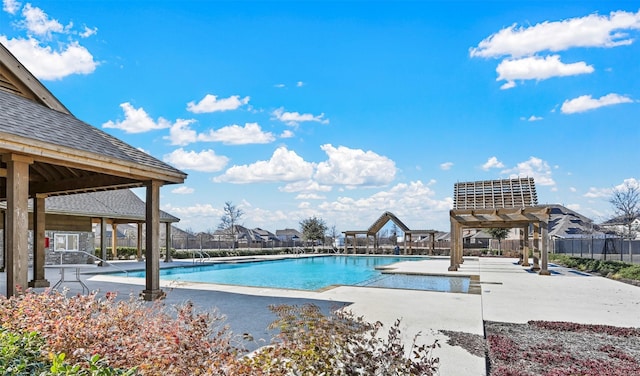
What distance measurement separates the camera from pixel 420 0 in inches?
463

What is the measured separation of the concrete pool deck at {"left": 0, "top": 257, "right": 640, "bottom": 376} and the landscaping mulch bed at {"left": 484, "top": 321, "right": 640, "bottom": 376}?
12.4 inches

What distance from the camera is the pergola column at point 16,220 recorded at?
668cm

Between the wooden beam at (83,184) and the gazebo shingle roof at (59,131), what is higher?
the gazebo shingle roof at (59,131)

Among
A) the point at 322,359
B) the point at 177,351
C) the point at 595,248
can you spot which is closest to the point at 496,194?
the point at 595,248

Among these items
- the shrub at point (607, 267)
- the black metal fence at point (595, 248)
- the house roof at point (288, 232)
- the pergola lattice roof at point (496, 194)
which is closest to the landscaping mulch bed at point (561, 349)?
the shrub at point (607, 267)

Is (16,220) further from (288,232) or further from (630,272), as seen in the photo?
(288,232)

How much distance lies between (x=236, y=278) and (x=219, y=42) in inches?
353

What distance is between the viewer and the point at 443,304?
8977 millimetres

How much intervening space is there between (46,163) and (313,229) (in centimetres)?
3386

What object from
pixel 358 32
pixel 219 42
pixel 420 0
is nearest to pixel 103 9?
pixel 219 42

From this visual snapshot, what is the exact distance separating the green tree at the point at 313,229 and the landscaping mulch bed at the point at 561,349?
35.1 m

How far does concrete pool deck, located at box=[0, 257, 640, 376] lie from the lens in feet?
20.9

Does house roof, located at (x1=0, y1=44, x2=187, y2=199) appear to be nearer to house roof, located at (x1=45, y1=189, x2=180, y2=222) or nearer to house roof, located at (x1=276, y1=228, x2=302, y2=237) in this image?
house roof, located at (x1=45, y1=189, x2=180, y2=222)

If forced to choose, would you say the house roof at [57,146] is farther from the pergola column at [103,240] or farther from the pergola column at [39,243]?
the pergola column at [103,240]
